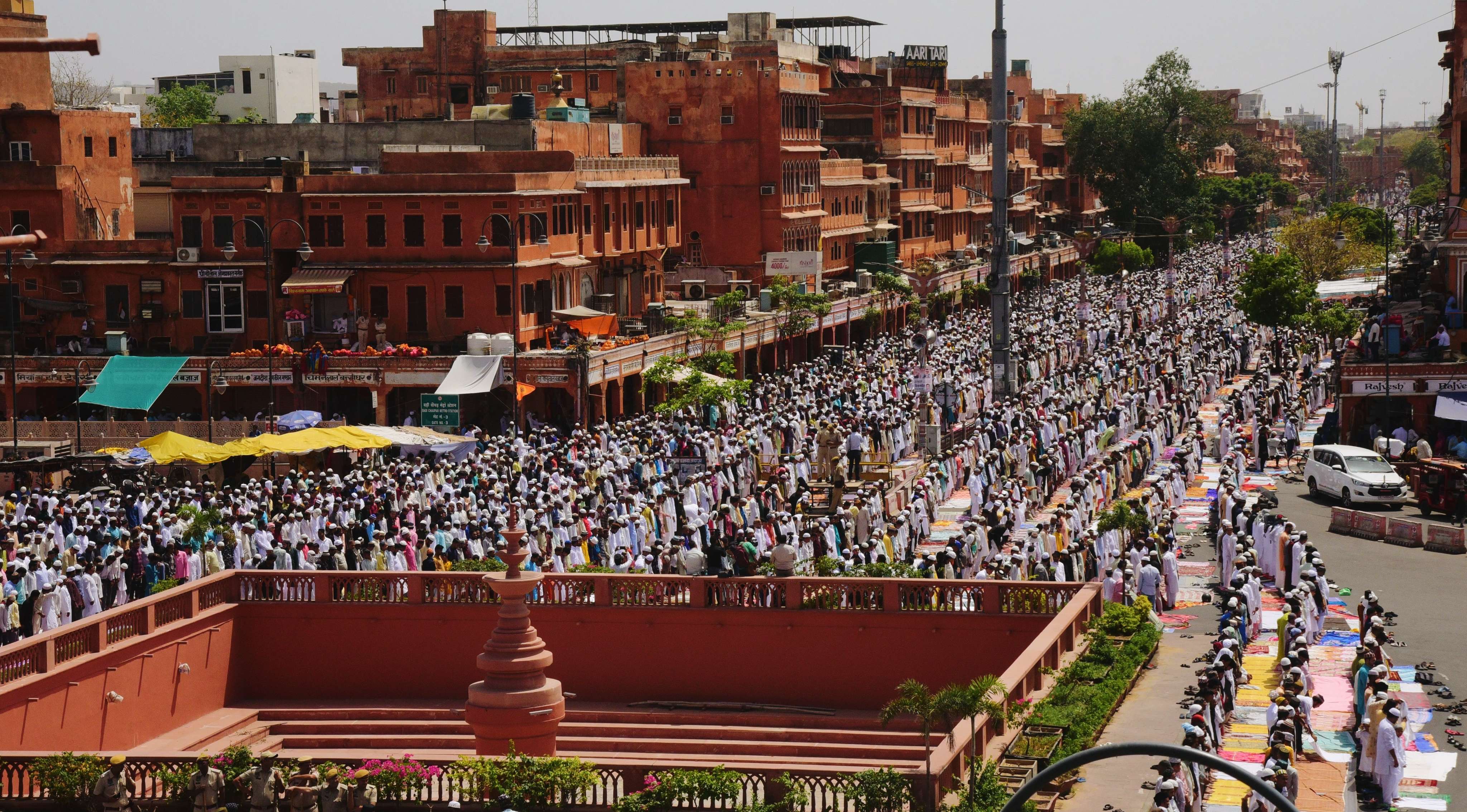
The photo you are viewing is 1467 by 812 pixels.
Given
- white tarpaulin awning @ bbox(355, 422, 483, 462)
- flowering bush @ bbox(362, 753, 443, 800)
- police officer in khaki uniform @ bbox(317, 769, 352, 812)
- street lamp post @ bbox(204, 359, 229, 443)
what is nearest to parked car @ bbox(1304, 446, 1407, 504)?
white tarpaulin awning @ bbox(355, 422, 483, 462)

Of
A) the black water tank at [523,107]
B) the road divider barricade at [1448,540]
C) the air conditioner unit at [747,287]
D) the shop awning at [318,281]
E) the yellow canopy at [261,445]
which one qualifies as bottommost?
the road divider barricade at [1448,540]

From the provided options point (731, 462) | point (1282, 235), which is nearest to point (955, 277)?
point (1282, 235)

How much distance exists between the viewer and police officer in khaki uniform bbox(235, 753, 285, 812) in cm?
1502

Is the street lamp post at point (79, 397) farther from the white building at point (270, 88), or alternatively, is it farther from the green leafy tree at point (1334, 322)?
the white building at point (270, 88)

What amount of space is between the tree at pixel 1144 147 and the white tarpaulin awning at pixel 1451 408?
214ft

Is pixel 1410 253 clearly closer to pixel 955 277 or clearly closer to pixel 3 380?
pixel 955 277

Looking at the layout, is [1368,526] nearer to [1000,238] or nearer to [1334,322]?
[1000,238]

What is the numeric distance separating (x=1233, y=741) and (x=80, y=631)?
11670mm

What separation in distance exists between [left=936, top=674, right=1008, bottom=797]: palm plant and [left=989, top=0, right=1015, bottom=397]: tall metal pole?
26089 mm

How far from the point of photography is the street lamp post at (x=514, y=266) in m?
38.1

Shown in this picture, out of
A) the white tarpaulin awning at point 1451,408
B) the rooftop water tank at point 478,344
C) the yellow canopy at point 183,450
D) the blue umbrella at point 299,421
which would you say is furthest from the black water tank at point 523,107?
the white tarpaulin awning at point 1451,408

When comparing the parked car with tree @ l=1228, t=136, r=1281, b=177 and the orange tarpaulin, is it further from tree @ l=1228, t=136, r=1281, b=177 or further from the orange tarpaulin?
tree @ l=1228, t=136, r=1281, b=177

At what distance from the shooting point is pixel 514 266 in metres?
37.7

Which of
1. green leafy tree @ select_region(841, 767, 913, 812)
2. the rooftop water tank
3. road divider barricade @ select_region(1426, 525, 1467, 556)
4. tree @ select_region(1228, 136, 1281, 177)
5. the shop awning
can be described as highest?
tree @ select_region(1228, 136, 1281, 177)
